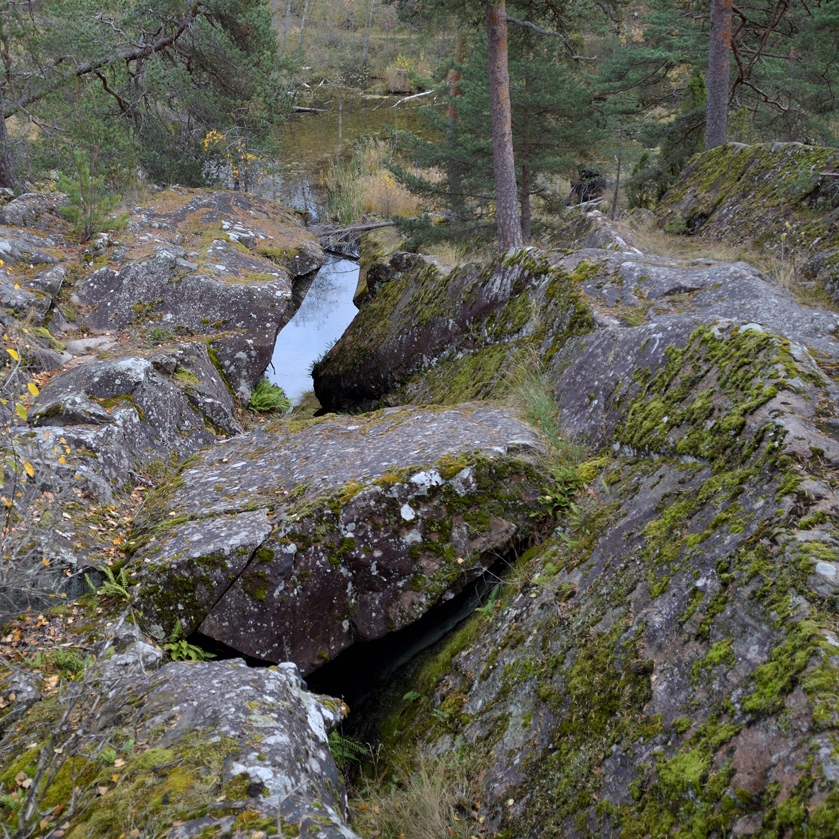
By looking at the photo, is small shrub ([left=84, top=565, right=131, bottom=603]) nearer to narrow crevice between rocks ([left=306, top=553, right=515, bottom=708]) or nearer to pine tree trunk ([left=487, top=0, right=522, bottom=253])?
narrow crevice between rocks ([left=306, top=553, right=515, bottom=708])

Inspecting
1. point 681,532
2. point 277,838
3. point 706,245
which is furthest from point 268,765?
point 706,245

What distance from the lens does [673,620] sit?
2.65 meters

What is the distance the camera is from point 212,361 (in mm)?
8812

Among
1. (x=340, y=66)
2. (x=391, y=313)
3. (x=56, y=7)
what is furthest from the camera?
(x=340, y=66)

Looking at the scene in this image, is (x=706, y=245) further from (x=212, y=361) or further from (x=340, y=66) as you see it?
(x=340, y=66)

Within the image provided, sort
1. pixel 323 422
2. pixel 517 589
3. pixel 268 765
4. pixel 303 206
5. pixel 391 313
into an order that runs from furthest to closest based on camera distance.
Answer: pixel 303 206 < pixel 391 313 < pixel 323 422 < pixel 517 589 < pixel 268 765

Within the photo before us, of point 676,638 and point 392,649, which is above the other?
point 676,638

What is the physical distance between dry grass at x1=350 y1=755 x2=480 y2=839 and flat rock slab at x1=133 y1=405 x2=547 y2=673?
1003 mm

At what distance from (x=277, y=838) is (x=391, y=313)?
26.9 feet

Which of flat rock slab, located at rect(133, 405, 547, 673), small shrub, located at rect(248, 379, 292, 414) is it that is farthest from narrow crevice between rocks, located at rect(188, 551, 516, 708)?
small shrub, located at rect(248, 379, 292, 414)

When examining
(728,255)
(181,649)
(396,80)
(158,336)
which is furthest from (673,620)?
(396,80)

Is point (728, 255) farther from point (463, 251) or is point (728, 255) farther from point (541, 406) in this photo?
point (463, 251)

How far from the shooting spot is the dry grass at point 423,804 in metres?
2.81

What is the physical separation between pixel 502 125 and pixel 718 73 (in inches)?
188
